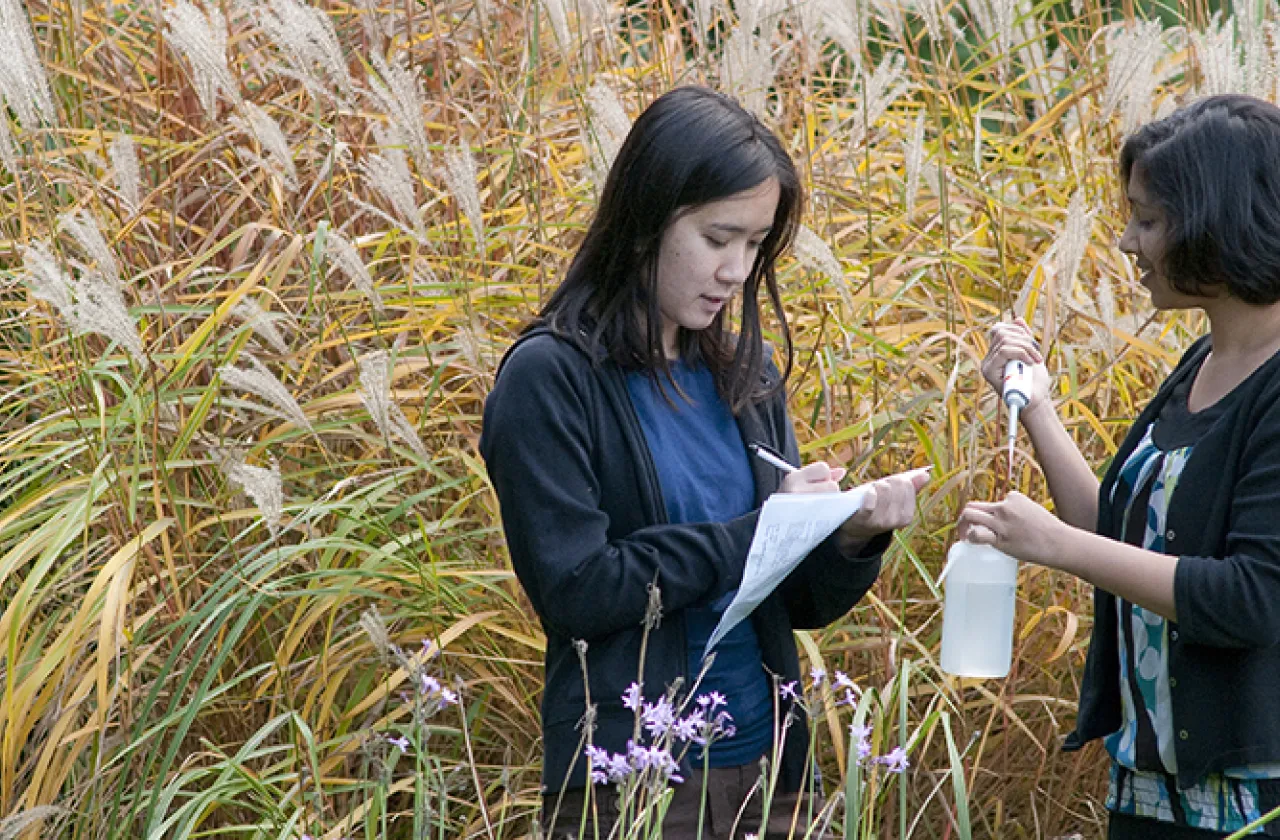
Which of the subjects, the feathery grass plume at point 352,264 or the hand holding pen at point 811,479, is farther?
the feathery grass plume at point 352,264

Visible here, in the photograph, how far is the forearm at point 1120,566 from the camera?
6.45 ft

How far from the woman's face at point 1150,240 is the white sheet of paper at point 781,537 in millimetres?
494

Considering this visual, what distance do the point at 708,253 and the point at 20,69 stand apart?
4.58 ft

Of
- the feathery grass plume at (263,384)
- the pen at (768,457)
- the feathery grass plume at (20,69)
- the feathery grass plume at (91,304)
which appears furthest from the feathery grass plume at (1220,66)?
the feathery grass plume at (20,69)

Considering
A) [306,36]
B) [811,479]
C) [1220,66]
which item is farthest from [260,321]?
[1220,66]

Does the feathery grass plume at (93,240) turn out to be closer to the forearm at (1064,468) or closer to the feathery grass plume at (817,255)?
the feathery grass plume at (817,255)

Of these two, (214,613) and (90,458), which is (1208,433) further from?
(90,458)

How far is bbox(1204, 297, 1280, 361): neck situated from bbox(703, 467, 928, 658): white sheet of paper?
21.6 inches

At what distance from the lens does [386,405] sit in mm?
2543

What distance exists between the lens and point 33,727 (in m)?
2.93

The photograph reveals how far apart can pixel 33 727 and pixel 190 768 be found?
29cm

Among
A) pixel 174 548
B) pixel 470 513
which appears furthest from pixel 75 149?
pixel 470 513

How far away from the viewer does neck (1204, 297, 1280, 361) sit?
6.84ft

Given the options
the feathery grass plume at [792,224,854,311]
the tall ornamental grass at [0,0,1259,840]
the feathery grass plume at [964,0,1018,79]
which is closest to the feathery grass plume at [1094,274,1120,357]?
the tall ornamental grass at [0,0,1259,840]
